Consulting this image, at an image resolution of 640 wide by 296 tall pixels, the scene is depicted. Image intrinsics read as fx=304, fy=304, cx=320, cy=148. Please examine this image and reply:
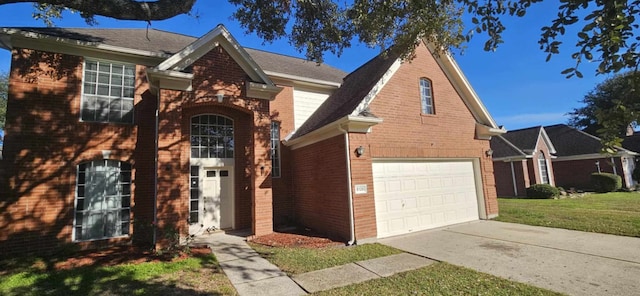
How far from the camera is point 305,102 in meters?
13.8

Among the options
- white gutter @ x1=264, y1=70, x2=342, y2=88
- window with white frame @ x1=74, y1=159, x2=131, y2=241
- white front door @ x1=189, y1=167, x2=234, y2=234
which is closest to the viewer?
window with white frame @ x1=74, y1=159, x2=131, y2=241

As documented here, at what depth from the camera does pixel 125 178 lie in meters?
9.86

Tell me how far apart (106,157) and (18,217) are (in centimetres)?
256

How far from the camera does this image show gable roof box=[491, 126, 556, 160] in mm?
23203

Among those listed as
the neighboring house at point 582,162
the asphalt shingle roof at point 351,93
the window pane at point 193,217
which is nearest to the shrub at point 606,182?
the neighboring house at point 582,162

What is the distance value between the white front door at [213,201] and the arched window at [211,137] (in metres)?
0.59

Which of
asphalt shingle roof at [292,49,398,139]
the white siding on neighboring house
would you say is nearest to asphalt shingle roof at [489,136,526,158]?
asphalt shingle roof at [292,49,398,139]

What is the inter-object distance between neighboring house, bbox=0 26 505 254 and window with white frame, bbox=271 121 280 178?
12 cm

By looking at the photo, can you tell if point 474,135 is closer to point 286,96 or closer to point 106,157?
point 286,96

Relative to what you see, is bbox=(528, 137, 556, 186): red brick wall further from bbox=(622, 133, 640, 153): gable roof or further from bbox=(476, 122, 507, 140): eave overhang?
bbox=(476, 122, 507, 140): eave overhang

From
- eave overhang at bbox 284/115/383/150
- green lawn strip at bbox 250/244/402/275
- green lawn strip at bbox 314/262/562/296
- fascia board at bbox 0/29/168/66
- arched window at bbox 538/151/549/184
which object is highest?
fascia board at bbox 0/29/168/66

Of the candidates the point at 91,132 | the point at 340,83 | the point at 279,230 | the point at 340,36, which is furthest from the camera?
the point at 340,83

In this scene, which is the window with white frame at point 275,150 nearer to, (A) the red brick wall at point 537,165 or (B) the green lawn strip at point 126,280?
(B) the green lawn strip at point 126,280

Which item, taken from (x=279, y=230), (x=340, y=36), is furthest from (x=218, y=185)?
(x=340, y=36)
